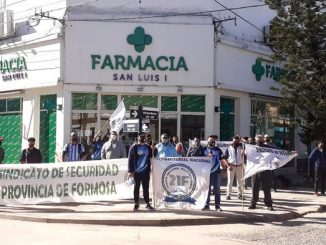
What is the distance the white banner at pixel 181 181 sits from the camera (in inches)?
521

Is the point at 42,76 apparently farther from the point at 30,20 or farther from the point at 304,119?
the point at 304,119

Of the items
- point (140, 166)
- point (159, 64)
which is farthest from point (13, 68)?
point (140, 166)

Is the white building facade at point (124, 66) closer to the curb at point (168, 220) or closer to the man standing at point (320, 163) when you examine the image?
the man standing at point (320, 163)

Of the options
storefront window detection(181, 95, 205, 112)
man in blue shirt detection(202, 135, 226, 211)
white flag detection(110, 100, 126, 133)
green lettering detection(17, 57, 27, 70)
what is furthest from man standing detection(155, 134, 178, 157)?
green lettering detection(17, 57, 27, 70)

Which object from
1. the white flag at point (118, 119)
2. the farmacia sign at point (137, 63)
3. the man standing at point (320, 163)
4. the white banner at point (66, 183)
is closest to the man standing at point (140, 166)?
the white banner at point (66, 183)

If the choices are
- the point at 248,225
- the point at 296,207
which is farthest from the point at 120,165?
the point at 296,207

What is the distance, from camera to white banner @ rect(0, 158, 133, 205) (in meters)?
14.0

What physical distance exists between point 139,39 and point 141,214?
1048 cm

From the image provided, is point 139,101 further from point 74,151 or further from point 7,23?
point 7,23

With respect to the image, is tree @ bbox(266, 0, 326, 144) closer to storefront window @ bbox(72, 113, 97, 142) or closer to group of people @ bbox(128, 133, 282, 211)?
group of people @ bbox(128, 133, 282, 211)

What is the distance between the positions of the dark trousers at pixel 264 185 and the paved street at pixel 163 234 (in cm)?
164

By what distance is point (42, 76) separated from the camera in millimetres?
22219

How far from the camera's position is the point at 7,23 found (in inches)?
950

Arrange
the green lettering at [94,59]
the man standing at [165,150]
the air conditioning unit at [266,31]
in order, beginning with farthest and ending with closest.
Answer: the air conditioning unit at [266,31], the green lettering at [94,59], the man standing at [165,150]
